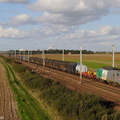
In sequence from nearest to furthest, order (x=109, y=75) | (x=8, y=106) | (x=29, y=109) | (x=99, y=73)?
1. (x=29, y=109)
2. (x=8, y=106)
3. (x=109, y=75)
4. (x=99, y=73)

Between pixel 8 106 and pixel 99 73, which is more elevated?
pixel 99 73

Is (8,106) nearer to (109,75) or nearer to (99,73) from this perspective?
(109,75)

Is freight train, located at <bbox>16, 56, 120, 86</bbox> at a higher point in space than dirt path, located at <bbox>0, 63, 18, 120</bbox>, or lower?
higher

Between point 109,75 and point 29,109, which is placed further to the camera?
point 109,75

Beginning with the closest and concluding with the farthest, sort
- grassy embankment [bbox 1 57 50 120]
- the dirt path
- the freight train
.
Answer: grassy embankment [bbox 1 57 50 120] < the dirt path < the freight train

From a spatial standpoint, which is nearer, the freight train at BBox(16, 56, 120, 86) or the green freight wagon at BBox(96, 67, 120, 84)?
the green freight wagon at BBox(96, 67, 120, 84)

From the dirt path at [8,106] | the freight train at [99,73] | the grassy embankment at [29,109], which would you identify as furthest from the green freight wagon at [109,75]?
the dirt path at [8,106]

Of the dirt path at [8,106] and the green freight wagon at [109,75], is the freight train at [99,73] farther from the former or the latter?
the dirt path at [8,106]

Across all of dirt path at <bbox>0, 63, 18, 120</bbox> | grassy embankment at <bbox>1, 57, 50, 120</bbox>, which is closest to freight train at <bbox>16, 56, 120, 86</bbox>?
grassy embankment at <bbox>1, 57, 50, 120</bbox>

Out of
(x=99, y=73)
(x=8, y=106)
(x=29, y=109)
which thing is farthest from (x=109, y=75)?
(x=8, y=106)

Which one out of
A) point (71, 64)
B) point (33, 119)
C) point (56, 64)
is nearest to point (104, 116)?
point (33, 119)

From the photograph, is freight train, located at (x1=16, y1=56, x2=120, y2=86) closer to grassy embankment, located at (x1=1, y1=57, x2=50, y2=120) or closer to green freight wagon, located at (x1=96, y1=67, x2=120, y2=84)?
green freight wagon, located at (x1=96, y1=67, x2=120, y2=84)

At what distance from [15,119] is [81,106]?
21.6ft

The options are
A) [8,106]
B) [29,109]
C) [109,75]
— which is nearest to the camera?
[29,109]
